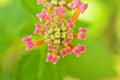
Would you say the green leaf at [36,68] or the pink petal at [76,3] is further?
the green leaf at [36,68]

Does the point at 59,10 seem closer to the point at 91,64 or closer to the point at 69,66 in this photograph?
the point at 69,66

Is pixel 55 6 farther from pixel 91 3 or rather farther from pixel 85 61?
pixel 91 3

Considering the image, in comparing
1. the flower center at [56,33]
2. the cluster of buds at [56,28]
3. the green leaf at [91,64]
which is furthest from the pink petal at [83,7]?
the green leaf at [91,64]

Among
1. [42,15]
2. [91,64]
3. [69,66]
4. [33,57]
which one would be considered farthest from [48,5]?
[91,64]

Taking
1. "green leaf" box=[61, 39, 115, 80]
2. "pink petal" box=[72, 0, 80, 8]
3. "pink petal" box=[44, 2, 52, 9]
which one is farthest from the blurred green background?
"pink petal" box=[72, 0, 80, 8]

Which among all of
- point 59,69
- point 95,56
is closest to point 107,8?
point 95,56

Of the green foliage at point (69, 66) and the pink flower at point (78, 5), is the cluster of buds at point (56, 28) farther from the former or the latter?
the green foliage at point (69, 66)
